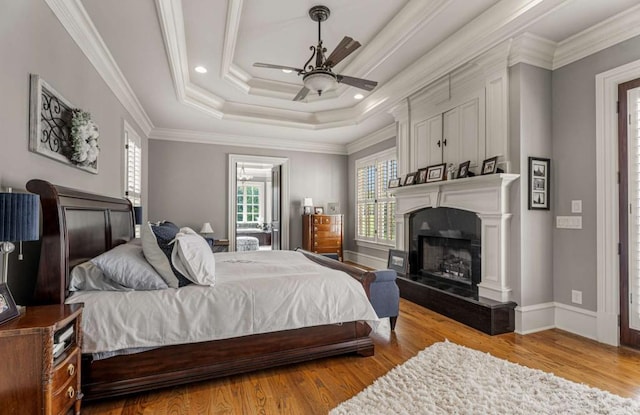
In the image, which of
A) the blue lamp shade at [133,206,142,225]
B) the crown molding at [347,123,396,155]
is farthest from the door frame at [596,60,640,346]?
the blue lamp shade at [133,206,142,225]

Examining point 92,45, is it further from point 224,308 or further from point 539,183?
point 539,183

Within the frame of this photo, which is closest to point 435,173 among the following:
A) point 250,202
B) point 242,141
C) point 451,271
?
point 451,271

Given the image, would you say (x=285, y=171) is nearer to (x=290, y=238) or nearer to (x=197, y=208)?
(x=290, y=238)

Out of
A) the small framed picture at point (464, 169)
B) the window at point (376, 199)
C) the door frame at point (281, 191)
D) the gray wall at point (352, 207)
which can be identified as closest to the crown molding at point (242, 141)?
the door frame at point (281, 191)

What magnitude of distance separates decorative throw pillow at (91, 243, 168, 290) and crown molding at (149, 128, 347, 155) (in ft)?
15.4

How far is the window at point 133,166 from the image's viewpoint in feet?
14.8

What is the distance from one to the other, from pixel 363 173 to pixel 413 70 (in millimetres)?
3153

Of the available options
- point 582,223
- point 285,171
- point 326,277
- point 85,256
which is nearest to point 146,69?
point 85,256

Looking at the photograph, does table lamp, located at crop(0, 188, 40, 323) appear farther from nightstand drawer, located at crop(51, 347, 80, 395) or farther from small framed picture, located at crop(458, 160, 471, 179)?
small framed picture, located at crop(458, 160, 471, 179)

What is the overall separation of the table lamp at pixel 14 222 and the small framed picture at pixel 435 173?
3820 millimetres

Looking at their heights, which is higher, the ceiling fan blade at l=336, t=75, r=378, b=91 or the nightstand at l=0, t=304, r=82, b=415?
the ceiling fan blade at l=336, t=75, r=378, b=91

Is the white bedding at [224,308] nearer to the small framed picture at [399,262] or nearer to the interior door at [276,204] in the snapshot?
the small framed picture at [399,262]

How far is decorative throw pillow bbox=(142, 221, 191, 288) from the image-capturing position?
2.23 meters

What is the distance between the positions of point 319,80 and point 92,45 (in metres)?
2.11
